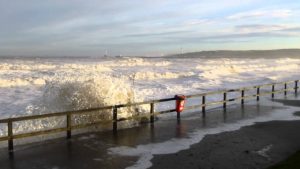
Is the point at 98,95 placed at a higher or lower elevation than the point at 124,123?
higher

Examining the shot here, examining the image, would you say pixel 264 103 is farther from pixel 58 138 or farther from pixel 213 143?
pixel 58 138

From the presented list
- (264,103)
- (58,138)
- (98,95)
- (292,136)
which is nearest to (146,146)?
(58,138)

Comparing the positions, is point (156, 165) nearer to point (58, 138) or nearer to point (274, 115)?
point (58, 138)

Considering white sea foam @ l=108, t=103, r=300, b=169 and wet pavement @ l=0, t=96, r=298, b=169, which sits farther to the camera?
white sea foam @ l=108, t=103, r=300, b=169

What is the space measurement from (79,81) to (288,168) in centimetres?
788

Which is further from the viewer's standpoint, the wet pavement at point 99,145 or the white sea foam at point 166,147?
the white sea foam at point 166,147

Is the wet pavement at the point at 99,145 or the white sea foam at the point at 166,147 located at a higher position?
the wet pavement at the point at 99,145

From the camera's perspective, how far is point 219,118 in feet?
47.8

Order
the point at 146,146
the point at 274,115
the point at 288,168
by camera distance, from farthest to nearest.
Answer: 1. the point at 274,115
2. the point at 146,146
3. the point at 288,168

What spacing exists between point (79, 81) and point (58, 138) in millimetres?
2862

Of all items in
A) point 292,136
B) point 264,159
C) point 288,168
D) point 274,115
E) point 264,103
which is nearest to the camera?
point 288,168

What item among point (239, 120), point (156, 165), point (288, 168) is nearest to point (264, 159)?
point (288, 168)

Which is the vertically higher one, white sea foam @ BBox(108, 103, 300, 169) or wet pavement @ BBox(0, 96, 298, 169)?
wet pavement @ BBox(0, 96, 298, 169)

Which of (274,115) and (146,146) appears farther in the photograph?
(274,115)
